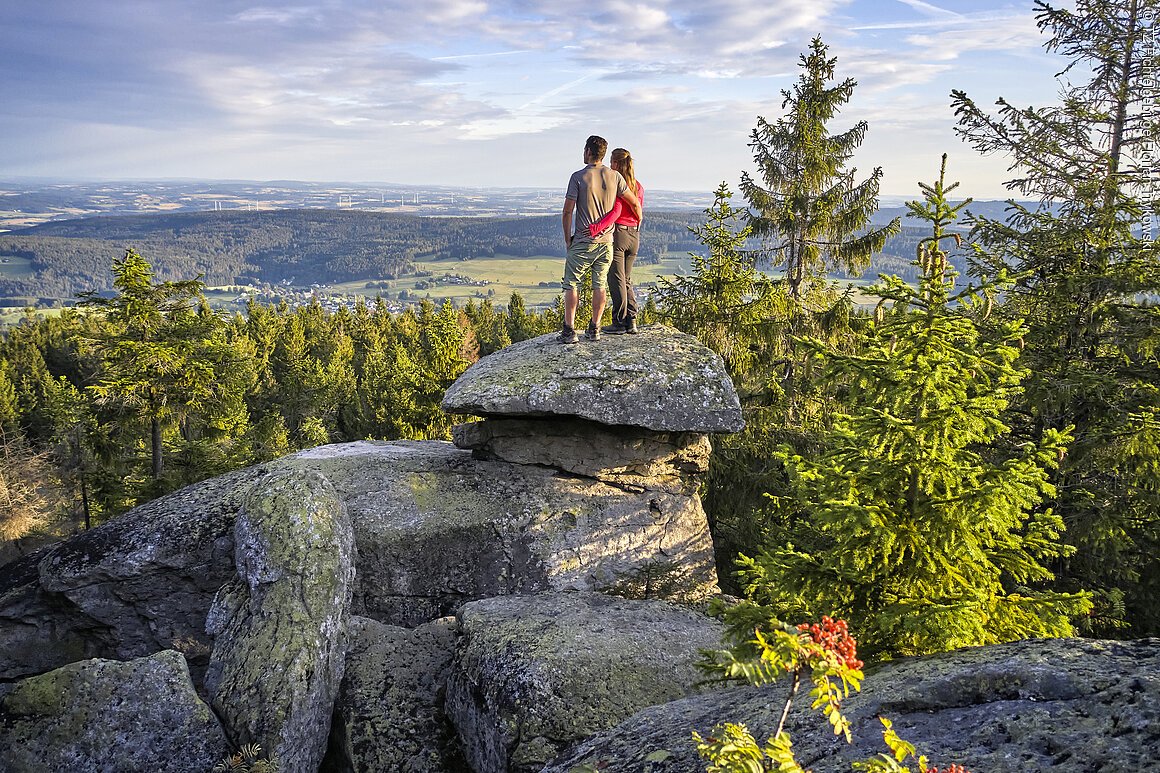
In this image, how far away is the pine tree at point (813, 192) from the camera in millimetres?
16297

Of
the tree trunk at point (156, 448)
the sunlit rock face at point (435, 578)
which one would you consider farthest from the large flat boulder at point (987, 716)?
the tree trunk at point (156, 448)

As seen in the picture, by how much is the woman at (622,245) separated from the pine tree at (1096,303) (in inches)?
229

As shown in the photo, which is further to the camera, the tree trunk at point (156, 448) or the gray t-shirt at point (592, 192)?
the tree trunk at point (156, 448)

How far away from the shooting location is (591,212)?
11797 mm

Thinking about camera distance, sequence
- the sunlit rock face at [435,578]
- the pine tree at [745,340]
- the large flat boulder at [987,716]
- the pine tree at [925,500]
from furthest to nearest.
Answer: the pine tree at [745,340] → the sunlit rock face at [435,578] → the pine tree at [925,500] → the large flat boulder at [987,716]

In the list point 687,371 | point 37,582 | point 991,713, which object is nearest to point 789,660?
point 991,713

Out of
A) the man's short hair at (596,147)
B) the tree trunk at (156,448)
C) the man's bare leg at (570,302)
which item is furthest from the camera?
the tree trunk at (156,448)

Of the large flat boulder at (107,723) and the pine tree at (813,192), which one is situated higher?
the pine tree at (813,192)

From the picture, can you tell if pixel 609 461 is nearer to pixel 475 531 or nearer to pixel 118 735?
pixel 475 531

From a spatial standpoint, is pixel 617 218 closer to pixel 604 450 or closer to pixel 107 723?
pixel 604 450

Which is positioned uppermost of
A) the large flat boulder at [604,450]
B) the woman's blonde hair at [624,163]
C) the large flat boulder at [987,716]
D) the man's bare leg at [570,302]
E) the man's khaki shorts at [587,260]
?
the woman's blonde hair at [624,163]

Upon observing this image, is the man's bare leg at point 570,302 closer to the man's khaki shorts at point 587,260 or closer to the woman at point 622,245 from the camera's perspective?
the man's khaki shorts at point 587,260

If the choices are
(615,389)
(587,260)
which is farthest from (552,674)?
(587,260)

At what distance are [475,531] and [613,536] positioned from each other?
275 cm
